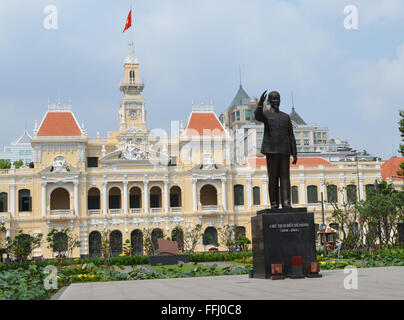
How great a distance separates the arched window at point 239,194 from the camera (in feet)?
212

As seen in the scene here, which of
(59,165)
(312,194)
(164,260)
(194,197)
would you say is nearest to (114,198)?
(59,165)

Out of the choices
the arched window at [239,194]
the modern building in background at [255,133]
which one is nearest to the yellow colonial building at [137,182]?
the arched window at [239,194]

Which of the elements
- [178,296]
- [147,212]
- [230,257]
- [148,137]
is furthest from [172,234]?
[178,296]

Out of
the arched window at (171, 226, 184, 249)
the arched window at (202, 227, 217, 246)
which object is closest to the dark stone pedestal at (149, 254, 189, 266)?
the arched window at (171, 226, 184, 249)

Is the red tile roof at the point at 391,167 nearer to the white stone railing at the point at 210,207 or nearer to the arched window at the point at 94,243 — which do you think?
the white stone railing at the point at 210,207

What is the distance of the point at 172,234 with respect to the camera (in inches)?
2381

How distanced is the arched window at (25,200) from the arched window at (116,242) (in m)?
8.72

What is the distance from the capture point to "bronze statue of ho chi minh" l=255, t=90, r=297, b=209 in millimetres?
17000

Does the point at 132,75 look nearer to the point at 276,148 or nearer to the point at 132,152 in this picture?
the point at 132,152

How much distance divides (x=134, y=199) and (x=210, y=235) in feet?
30.5

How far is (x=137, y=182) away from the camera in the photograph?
62.1 meters

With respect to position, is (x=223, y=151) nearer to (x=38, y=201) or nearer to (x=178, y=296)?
(x=38, y=201)

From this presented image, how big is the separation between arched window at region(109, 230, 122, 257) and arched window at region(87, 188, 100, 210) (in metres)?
3.94
